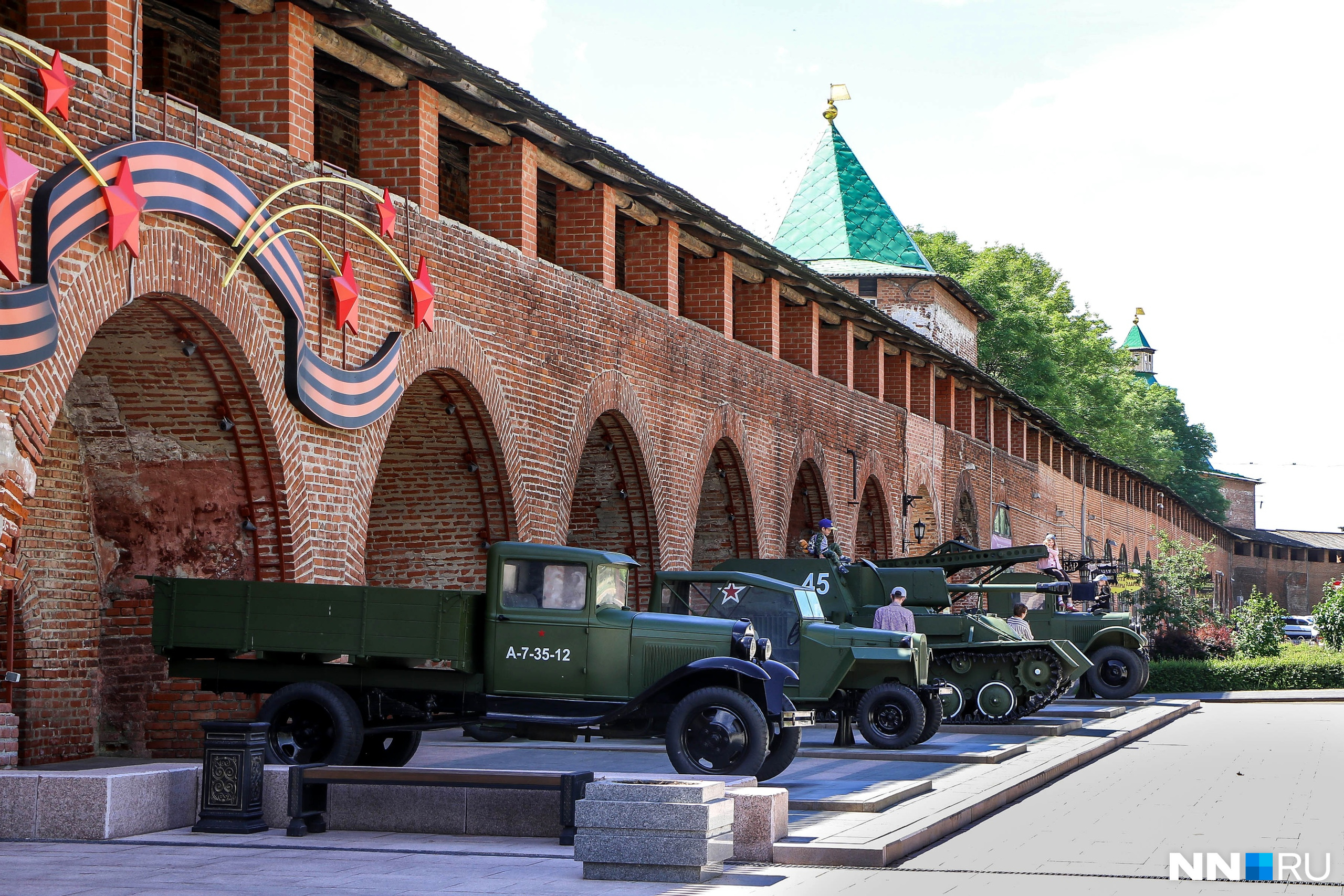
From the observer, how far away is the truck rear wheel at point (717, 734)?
11.5 m

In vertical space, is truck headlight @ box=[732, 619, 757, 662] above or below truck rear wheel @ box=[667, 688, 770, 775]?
above

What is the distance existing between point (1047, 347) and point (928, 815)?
147 ft

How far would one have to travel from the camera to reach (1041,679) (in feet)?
62.7

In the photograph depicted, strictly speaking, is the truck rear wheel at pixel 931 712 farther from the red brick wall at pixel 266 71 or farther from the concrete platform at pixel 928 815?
the red brick wall at pixel 266 71

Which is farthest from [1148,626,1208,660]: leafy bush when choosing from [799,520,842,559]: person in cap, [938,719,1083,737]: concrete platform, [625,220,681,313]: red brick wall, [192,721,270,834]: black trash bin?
[192,721,270,834]: black trash bin

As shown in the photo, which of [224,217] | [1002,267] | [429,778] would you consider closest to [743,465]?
[224,217]

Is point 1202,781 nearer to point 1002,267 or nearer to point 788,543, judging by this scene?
point 788,543

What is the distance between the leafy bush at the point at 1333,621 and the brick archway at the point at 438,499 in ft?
89.0

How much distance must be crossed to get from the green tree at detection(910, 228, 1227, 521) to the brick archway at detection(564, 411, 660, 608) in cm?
3376

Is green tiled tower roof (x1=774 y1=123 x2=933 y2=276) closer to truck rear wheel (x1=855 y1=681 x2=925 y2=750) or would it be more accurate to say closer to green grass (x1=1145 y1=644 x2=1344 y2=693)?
green grass (x1=1145 y1=644 x2=1344 y2=693)

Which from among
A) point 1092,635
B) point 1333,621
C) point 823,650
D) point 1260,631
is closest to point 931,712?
point 823,650

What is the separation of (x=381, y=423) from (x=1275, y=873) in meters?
A: 7.97

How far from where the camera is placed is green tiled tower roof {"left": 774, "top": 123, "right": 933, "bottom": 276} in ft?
131

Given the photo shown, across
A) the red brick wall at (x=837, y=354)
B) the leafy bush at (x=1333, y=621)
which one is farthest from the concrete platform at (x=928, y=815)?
the leafy bush at (x=1333, y=621)
